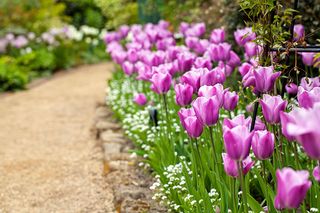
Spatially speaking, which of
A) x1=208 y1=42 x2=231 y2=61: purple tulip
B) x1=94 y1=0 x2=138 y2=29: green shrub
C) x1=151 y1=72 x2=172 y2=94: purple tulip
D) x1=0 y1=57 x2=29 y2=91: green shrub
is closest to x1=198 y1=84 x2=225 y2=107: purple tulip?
x1=151 y1=72 x2=172 y2=94: purple tulip

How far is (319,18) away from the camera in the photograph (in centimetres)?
481

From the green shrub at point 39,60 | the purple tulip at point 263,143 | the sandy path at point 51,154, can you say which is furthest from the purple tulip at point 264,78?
the green shrub at point 39,60

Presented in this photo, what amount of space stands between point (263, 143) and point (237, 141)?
222 millimetres

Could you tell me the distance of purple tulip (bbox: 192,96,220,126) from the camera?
2248mm

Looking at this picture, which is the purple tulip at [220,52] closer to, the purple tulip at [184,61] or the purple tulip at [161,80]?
the purple tulip at [184,61]

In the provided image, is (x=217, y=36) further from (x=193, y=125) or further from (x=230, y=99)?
(x=193, y=125)

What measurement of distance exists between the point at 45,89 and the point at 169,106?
192 inches

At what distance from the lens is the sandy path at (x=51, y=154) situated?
12.3 ft

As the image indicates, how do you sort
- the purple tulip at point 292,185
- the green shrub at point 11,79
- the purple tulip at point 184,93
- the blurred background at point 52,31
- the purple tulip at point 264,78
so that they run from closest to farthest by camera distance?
the purple tulip at point 292,185
the purple tulip at point 264,78
the purple tulip at point 184,93
the blurred background at point 52,31
the green shrub at point 11,79

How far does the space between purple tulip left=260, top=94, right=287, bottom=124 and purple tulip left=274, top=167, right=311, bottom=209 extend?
2.16ft

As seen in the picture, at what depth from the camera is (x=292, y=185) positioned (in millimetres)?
1603

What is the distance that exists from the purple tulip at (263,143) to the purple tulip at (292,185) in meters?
0.45

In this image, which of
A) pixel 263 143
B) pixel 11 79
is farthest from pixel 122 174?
pixel 11 79

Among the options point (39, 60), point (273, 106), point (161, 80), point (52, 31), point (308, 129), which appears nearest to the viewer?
point (308, 129)
